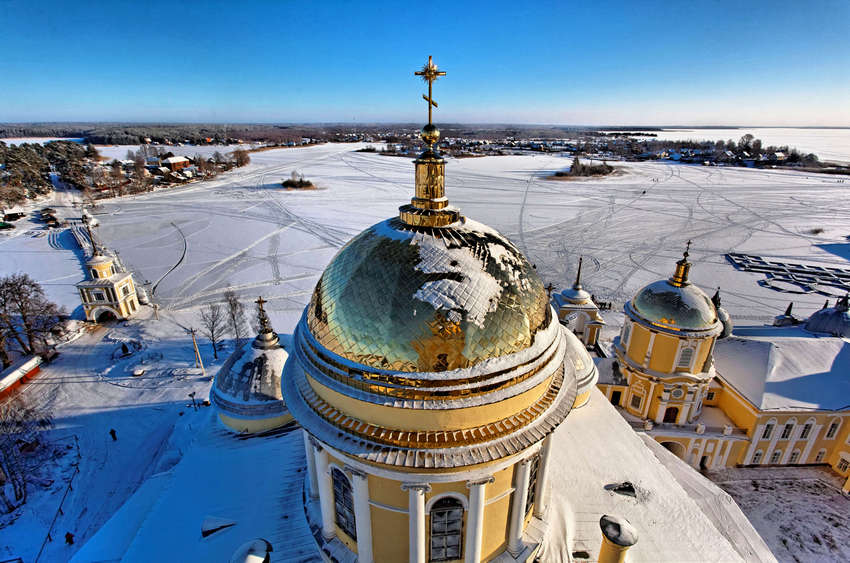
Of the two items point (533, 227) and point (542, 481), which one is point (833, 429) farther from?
point (533, 227)

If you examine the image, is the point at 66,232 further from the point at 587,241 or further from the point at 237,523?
the point at 587,241

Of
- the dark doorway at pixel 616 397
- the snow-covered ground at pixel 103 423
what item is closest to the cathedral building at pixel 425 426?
the snow-covered ground at pixel 103 423

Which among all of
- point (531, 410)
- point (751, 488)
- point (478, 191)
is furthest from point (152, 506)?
A: point (478, 191)

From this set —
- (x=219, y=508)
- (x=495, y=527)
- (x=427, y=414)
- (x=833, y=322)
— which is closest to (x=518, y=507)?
(x=495, y=527)

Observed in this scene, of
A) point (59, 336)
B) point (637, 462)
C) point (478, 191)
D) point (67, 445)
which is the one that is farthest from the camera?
point (478, 191)

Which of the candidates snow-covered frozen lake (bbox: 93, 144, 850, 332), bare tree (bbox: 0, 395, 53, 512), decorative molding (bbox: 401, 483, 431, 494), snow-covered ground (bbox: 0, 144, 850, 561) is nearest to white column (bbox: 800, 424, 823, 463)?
snow-covered ground (bbox: 0, 144, 850, 561)

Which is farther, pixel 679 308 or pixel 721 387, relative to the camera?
pixel 721 387
